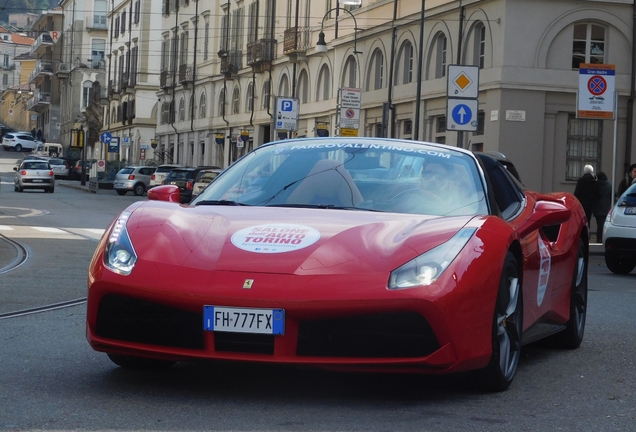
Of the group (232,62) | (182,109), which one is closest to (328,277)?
(232,62)

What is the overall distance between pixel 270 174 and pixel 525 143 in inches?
1037

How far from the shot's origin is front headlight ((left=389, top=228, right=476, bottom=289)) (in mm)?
5336

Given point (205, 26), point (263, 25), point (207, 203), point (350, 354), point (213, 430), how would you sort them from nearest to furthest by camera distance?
point (213, 430) → point (350, 354) → point (207, 203) → point (263, 25) → point (205, 26)

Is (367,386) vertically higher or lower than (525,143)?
lower

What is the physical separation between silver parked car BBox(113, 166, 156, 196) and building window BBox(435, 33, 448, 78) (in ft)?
76.7

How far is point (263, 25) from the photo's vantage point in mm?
54969

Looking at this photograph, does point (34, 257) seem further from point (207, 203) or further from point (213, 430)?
point (213, 430)

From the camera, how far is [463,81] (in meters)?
21.6

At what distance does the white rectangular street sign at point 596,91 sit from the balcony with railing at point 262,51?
31.5m

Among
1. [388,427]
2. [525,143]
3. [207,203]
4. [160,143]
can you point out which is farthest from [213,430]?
[160,143]

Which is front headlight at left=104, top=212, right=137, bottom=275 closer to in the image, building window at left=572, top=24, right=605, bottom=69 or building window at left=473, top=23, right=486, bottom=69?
building window at left=572, top=24, right=605, bottom=69

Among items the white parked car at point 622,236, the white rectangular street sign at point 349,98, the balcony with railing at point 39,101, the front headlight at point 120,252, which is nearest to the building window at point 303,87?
the white rectangular street sign at point 349,98

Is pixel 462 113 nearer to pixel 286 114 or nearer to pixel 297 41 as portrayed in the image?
pixel 286 114

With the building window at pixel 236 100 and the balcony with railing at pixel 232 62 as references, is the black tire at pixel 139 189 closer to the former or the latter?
the building window at pixel 236 100
